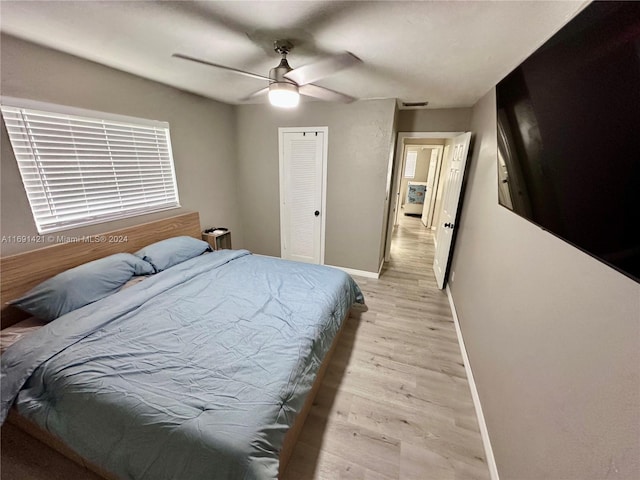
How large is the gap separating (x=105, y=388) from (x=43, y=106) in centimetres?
211

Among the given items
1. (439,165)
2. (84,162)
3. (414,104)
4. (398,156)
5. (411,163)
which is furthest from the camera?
(411,163)

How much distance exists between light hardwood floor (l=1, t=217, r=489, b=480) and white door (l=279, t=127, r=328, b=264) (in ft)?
5.09

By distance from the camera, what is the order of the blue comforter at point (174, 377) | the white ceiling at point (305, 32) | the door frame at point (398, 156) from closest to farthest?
the blue comforter at point (174, 377) < the white ceiling at point (305, 32) < the door frame at point (398, 156)

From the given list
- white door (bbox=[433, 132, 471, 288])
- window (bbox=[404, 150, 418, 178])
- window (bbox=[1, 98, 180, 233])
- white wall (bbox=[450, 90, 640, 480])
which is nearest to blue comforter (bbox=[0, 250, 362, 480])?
window (bbox=[1, 98, 180, 233])

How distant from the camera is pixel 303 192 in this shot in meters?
3.80

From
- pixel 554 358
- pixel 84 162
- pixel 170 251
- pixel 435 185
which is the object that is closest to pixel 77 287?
pixel 170 251

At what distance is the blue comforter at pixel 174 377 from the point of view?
1036mm

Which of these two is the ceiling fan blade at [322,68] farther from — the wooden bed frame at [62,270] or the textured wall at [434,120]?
the textured wall at [434,120]

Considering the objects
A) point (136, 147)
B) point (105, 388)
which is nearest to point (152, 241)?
point (136, 147)

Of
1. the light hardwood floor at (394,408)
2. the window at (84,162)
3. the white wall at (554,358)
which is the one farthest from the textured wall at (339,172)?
the white wall at (554,358)

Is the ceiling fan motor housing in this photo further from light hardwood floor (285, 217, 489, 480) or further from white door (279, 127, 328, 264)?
light hardwood floor (285, 217, 489, 480)

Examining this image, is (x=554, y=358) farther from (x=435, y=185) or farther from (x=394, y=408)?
(x=435, y=185)

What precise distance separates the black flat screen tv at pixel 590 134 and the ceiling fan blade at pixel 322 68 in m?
0.88

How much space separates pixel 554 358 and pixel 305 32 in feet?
6.90
